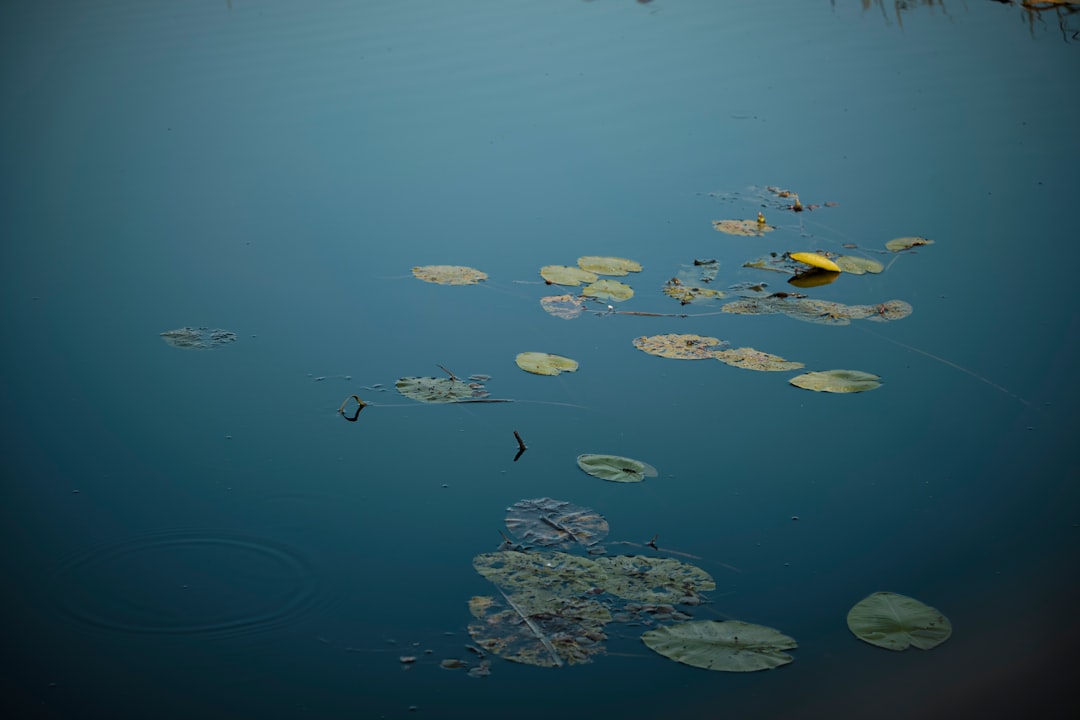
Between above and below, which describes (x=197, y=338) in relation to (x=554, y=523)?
above

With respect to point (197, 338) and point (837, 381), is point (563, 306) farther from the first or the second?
point (197, 338)

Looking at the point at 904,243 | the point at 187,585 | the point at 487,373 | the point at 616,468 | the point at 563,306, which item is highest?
the point at 904,243

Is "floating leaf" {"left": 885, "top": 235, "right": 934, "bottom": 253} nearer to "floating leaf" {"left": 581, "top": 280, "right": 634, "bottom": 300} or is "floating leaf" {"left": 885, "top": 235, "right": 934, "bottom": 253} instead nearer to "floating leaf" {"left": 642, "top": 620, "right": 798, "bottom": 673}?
"floating leaf" {"left": 581, "top": 280, "right": 634, "bottom": 300}

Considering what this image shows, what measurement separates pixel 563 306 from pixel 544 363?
1.43 feet

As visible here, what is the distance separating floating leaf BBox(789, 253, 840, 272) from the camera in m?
3.83

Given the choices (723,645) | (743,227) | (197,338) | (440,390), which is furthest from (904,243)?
(197,338)

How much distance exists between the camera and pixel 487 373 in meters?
3.18

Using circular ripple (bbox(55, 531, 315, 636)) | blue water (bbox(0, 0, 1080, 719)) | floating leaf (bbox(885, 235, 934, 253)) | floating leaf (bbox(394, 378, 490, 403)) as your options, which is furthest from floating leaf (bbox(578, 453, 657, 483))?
floating leaf (bbox(885, 235, 934, 253))

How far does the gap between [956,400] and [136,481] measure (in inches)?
Result: 97.5

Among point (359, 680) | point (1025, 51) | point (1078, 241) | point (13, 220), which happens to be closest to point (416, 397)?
point (359, 680)

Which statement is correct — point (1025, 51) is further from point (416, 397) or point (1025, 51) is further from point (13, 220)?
point (13, 220)

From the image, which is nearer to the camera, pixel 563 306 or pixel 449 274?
pixel 563 306

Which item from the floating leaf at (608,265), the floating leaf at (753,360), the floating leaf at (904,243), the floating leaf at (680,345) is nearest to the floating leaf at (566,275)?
the floating leaf at (608,265)

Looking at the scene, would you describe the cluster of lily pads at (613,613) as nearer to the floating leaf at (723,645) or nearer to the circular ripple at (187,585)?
the floating leaf at (723,645)
